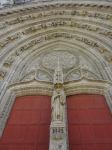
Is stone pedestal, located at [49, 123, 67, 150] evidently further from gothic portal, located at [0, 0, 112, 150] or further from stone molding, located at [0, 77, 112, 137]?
stone molding, located at [0, 77, 112, 137]

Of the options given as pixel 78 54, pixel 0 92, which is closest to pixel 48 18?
pixel 78 54

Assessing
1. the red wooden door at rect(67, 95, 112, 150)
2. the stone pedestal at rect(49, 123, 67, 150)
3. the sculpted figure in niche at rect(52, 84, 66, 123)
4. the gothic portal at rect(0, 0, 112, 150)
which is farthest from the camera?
the gothic portal at rect(0, 0, 112, 150)

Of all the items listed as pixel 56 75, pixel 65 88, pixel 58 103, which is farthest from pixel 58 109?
pixel 56 75

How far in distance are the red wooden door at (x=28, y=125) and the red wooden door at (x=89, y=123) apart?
2.73 ft

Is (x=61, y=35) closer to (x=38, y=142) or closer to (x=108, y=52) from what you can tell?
(x=108, y=52)

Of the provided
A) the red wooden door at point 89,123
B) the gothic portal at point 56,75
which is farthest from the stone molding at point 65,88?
the red wooden door at point 89,123

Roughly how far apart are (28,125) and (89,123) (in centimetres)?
206

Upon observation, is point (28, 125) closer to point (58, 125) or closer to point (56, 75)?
point (58, 125)

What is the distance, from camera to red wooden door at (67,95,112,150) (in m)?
3.29

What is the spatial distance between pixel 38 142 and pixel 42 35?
6.08 metres

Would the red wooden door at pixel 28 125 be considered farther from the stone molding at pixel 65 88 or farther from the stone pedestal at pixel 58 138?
the stone pedestal at pixel 58 138

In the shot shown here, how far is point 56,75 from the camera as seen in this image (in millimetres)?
4375

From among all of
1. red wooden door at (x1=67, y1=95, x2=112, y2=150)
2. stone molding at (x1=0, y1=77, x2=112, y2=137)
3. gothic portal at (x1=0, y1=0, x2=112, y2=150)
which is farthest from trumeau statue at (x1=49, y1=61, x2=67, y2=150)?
red wooden door at (x1=67, y1=95, x2=112, y2=150)

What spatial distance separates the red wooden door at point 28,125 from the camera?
3355 mm
